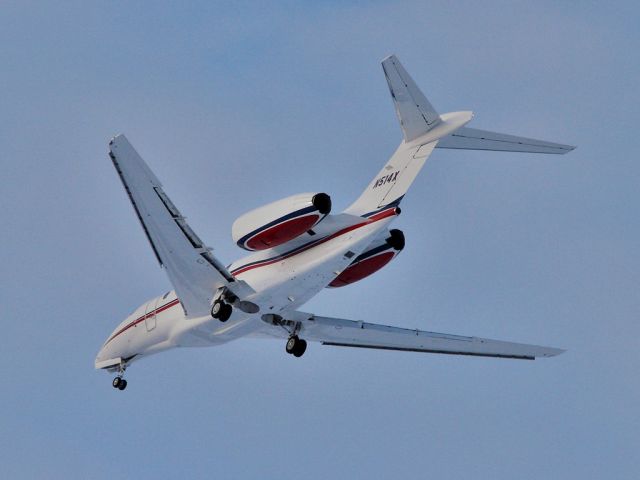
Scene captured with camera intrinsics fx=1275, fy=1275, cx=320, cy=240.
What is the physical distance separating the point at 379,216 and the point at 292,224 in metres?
2.70

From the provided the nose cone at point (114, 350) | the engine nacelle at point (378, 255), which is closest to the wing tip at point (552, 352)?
the engine nacelle at point (378, 255)

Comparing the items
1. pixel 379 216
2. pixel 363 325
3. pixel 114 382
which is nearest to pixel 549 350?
pixel 363 325

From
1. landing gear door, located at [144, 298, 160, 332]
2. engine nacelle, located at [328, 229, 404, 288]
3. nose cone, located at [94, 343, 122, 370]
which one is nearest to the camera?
engine nacelle, located at [328, 229, 404, 288]

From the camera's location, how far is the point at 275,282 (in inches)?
1437

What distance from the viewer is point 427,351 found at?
139 ft

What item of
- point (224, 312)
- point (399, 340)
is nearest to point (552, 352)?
point (399, 340)

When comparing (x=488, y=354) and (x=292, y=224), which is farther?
(x=488, y=354)

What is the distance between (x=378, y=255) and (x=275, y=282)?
129 inches

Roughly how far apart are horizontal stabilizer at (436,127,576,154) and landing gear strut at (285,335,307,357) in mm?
7516

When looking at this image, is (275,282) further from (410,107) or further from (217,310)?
(410,107)

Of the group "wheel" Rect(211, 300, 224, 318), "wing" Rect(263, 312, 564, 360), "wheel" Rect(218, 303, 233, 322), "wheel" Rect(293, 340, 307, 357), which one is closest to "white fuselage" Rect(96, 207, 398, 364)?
"wheel" Rect(218, 303, 233, 322)

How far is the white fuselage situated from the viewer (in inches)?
1401

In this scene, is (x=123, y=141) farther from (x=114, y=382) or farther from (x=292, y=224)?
(x=114, y=382)

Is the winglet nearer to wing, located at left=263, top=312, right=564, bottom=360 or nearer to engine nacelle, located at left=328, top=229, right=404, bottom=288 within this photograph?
engine nacelle, located at left=328, top=229, right=404, bottom=288
